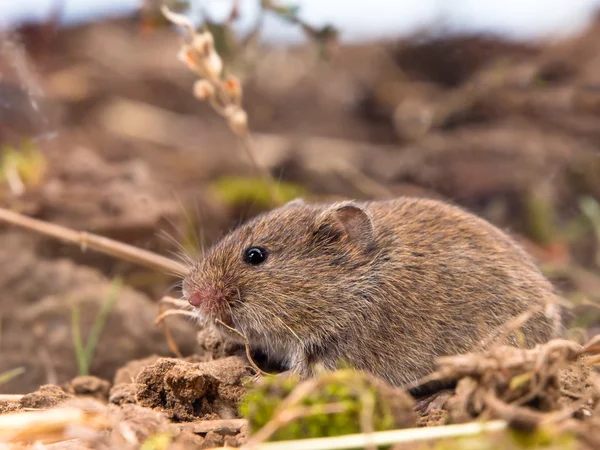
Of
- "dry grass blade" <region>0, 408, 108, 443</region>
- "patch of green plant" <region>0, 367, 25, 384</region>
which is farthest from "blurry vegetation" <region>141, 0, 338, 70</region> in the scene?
"dry grass blade" <region>0, 408, 108, 443</region>

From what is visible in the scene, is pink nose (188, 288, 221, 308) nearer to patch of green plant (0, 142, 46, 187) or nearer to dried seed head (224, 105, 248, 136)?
dried seed head (224, 105, 248, 136)

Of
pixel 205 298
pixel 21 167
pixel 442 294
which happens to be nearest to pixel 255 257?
pixel 205 298

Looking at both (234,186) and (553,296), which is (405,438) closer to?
(553,296)

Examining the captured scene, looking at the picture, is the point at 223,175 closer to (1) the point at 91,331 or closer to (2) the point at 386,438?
(1) the point at 91,331

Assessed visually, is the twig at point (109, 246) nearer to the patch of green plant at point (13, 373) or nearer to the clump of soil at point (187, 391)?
the patch of green plant at point (13, 373)

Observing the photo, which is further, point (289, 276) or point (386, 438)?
point (289, 276)

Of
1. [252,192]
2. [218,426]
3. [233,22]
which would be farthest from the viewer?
[252,192]

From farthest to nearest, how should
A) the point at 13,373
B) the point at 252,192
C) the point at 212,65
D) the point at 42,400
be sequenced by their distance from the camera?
the point at 252,192 → the point at 212,65 → the point at 13,373 → the point at 42,400
